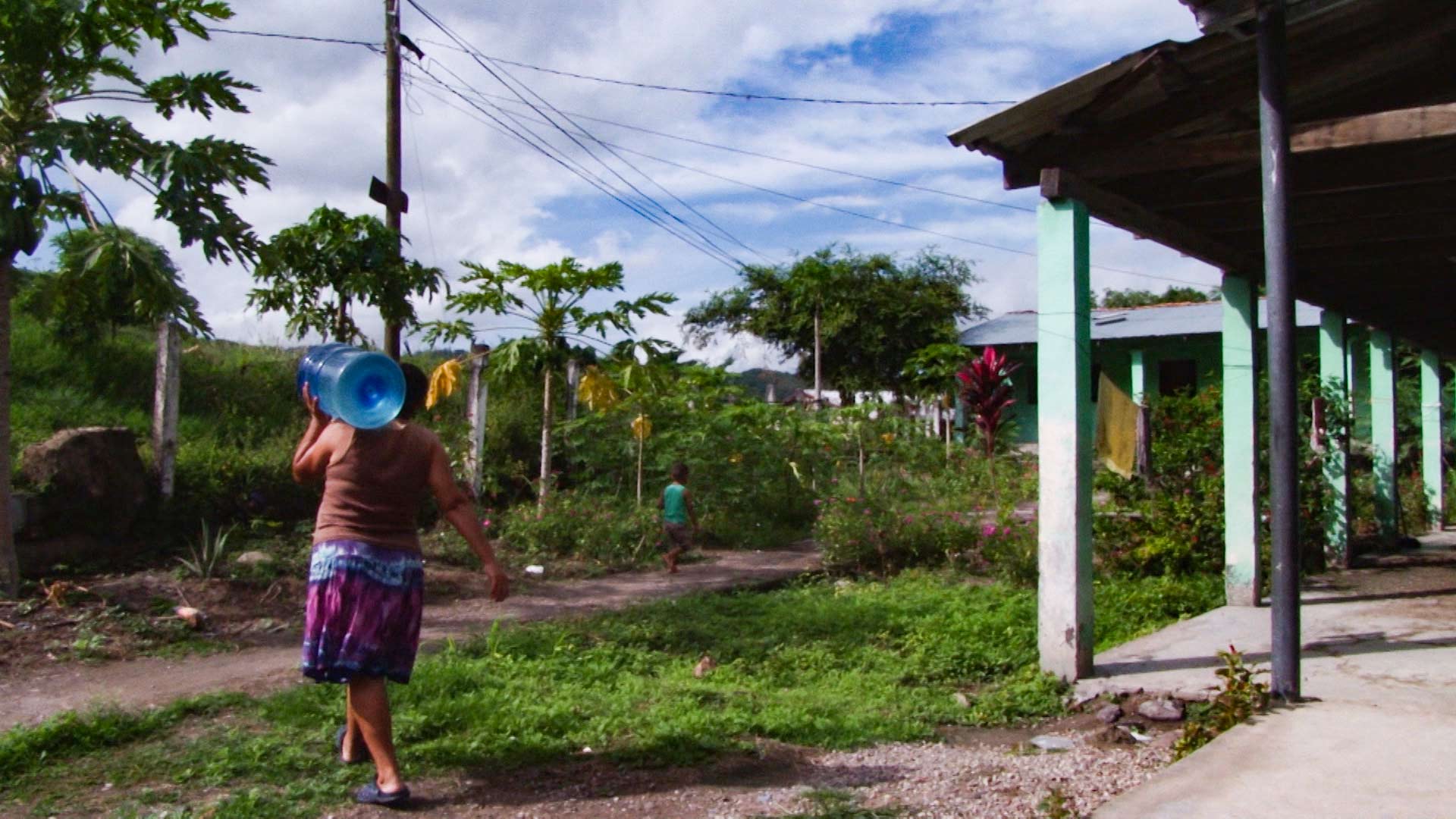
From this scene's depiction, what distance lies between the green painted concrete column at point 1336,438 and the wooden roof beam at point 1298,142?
4.50 meters

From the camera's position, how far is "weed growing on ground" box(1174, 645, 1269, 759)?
4551mm

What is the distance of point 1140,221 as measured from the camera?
22.2 feet

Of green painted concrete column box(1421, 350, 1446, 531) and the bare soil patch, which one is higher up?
green painted concrete column box(1421, 350, 1446, 531)

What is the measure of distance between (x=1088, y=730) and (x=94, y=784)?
4.15 metres

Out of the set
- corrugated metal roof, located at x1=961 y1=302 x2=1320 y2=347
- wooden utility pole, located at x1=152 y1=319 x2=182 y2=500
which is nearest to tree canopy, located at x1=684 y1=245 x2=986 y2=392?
corrugated metal roof, located at x1=961 y1=302 x2=1320 y2=347

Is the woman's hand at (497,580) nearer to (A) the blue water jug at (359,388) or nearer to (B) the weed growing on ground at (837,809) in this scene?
(A) the blue water jug at (359,388)

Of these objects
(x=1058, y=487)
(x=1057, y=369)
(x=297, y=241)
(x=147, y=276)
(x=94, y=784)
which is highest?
(x=297, y=241)

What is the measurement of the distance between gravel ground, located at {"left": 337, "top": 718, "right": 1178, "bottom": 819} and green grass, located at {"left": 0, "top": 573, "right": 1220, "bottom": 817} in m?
0.16

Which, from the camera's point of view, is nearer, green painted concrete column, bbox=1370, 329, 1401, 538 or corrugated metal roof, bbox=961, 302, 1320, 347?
green painted concrete column, bbox=1370, 329, 1401, 538

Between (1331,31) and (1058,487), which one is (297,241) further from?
(1331,31)

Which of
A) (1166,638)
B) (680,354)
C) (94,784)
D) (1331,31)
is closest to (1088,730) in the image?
(1166,638)

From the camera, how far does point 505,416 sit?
14.3 meters

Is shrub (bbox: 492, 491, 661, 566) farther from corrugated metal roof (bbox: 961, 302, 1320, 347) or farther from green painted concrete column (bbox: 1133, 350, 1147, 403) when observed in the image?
green painted concrete column (bbox: 1133, 350, 1147, 403)

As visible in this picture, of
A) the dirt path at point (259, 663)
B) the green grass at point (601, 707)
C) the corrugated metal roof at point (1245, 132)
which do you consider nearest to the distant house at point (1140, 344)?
the dirt path at point (259, 663)
